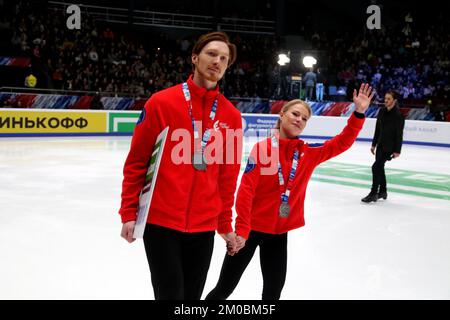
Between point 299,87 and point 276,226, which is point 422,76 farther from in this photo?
point 276,226

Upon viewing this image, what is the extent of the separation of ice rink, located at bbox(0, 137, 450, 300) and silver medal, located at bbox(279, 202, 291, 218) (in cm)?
100

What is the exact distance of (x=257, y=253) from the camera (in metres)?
4.86

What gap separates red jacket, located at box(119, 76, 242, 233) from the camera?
233cm

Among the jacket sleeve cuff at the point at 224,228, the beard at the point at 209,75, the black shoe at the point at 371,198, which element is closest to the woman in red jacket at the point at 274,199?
the jacket sleeve cuff at the point at 224,228

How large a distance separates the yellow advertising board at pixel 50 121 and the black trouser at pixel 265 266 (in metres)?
13.5

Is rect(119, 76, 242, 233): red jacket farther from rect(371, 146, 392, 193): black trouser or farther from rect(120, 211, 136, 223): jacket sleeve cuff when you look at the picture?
rect(371, 146, 392, 193): black trouser

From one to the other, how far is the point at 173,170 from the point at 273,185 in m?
0.77

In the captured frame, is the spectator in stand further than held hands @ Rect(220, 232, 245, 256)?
Yes

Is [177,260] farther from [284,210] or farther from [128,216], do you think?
[284,210]

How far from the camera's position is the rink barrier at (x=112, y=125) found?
1531 centimetres

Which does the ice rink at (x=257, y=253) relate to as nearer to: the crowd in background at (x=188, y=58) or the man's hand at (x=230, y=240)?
the man's hand at (x=230, y=240)

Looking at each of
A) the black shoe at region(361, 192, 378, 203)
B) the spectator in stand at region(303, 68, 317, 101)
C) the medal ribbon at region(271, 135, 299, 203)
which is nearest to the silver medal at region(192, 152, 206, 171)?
the medal ribbon at region(271, 135, 299, 203)

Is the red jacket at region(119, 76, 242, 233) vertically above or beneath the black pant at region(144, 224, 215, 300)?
above
